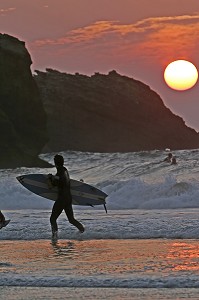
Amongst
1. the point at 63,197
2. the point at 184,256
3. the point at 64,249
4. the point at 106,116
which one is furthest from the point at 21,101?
the point at 106,116

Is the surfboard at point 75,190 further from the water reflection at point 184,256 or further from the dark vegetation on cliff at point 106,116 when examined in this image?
the dark vegetation on cliff at point 106,116

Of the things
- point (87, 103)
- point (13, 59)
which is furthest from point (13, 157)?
point (87, 103)

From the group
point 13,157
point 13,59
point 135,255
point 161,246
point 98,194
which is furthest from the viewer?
point 13,59

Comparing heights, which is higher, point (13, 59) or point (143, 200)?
point (13, 59)

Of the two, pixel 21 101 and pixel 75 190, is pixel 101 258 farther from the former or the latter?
pixel 21 101

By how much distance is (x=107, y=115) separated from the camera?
485ft

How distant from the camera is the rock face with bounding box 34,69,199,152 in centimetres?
13300

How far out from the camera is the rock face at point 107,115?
13300 cm

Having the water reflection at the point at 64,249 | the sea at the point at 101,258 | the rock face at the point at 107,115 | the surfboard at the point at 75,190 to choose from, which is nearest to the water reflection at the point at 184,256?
the sea at the point at 101,258

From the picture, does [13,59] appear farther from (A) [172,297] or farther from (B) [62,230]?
(A) [172,297]

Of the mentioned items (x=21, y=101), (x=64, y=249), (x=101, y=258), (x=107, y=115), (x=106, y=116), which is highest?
(x=21, y=101)

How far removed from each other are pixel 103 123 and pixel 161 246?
131m

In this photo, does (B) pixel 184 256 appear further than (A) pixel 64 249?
No

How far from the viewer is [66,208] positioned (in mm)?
16406
